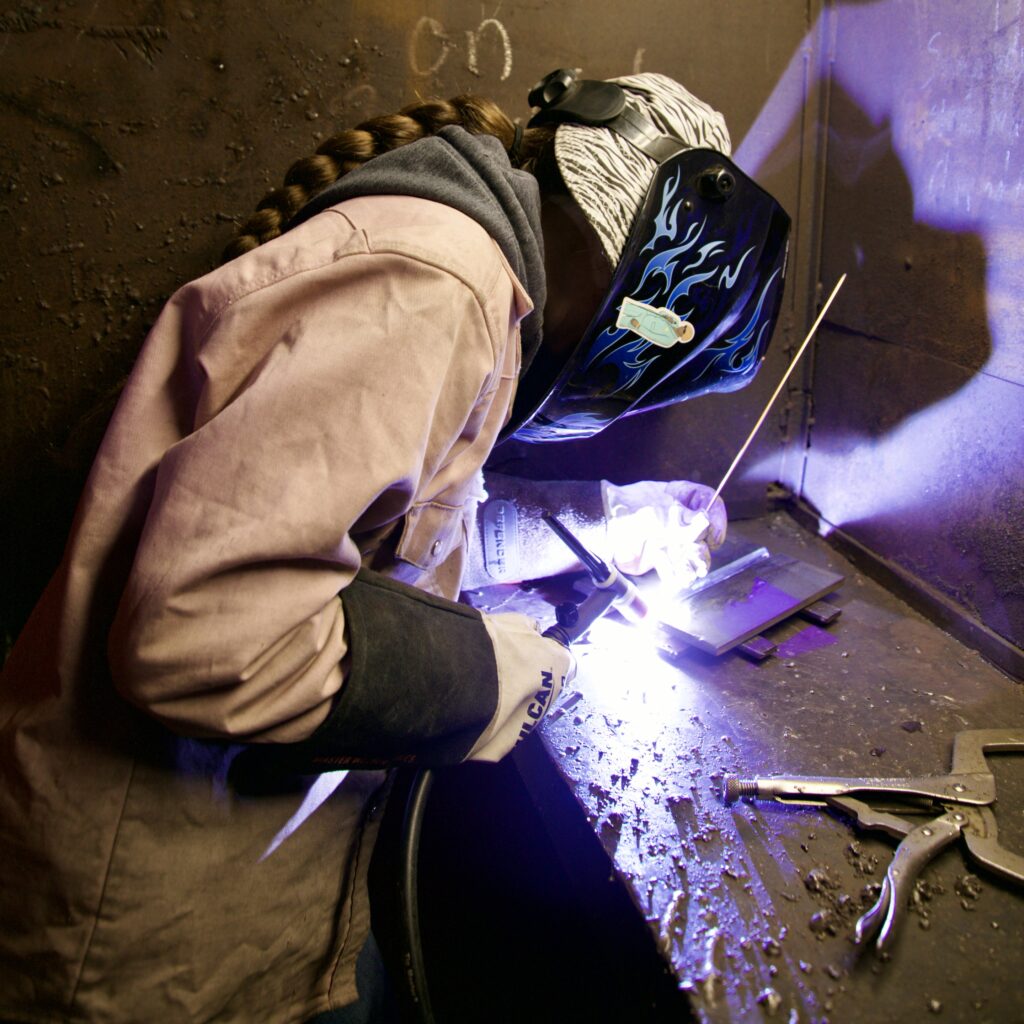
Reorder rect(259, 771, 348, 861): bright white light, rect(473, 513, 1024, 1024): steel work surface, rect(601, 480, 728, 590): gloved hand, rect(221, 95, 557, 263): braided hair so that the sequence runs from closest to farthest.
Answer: rect(473, 513, 1024, 1024): steel work surface, rect(259, 771, 348, 861): bright white light, rect(221, 95, 557, 263): braided hair, rect(601, 480, 728, 590): gloved hand

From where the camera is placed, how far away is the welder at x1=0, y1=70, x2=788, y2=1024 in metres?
0.71

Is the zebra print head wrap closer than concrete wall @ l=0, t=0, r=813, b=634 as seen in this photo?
Yes

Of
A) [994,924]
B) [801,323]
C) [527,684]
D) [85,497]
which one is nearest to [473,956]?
[527,684]

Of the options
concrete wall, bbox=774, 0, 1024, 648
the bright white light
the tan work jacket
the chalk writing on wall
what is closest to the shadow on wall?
concrete wall, bbox=774, 0, 1024, 648

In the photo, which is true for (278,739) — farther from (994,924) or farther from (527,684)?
(994,924)

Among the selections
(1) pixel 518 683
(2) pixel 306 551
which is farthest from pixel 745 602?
(2) pixel 306 551

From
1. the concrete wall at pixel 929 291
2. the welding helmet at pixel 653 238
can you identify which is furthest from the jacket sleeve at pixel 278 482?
the concrete wall at pixel 929 291

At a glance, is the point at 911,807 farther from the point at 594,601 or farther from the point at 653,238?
the point at 653,238

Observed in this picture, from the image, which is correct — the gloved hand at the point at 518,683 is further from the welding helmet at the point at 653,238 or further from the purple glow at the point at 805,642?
the purple glow at the point at 805,642

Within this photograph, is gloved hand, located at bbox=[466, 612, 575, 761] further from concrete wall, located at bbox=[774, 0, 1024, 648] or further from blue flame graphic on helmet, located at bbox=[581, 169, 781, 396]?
concrete wall, located at bbox=[774, 0, 1024, 648]

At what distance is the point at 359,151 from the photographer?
1.08 meters

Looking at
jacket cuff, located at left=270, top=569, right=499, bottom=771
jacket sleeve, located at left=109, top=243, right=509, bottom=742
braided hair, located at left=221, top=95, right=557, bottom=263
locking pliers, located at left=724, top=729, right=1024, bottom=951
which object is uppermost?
Answer: braided hair, located at left=221, top=95, right=557, bottom=263

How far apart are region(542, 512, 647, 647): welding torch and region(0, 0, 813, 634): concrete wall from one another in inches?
33.7

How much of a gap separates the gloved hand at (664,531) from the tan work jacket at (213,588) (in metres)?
0.83
